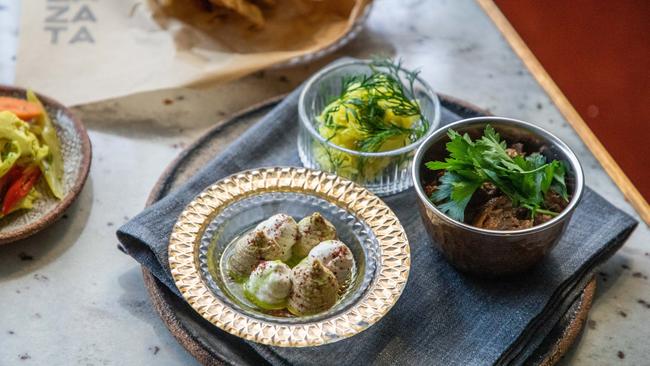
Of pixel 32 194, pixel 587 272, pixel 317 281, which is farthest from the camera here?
pixel 32 194

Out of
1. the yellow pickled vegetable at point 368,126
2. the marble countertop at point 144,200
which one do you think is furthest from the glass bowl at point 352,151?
the marble countertop at point 144,200

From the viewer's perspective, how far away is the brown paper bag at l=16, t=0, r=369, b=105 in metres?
Answer: 1.60

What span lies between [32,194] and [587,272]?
88 cm

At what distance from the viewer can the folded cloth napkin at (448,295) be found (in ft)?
3.48

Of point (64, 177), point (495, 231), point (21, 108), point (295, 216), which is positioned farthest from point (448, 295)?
point (21, 108)

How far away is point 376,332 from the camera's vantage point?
1.09 meters

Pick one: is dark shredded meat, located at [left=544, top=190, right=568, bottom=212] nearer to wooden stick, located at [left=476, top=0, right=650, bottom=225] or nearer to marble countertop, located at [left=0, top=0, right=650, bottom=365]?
marble countertop, located at [left=0, top=0, right=650, bottom=365]

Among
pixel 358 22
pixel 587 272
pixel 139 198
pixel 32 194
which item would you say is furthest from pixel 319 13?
pixel 587 272

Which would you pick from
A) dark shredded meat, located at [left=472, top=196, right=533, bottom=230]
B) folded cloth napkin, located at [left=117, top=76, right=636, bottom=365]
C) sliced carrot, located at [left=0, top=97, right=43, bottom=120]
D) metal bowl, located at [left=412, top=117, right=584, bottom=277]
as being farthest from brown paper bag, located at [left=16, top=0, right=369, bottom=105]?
dark shredded meat, located at [left=472, top=196, right=533, bottom=230]

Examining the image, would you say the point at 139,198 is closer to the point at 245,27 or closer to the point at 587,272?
the point at 245,27

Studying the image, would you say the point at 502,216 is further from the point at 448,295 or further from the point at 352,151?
the point at 352,151

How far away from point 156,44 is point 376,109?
24.5 inches

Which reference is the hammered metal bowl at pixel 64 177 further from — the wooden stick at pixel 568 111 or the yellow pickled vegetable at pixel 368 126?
the wooden stick at pixel 568 111

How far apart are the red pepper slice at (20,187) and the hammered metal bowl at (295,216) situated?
324mm
